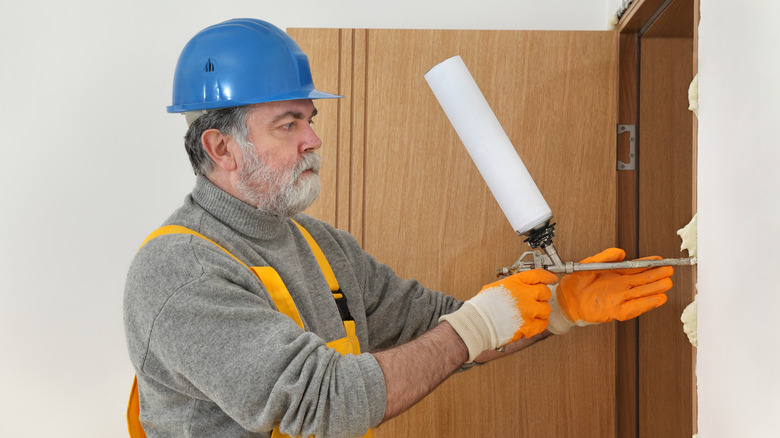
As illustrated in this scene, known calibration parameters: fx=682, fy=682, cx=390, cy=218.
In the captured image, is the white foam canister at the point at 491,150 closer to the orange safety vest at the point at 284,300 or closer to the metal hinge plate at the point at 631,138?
the orange safety vest at the point at 284,300

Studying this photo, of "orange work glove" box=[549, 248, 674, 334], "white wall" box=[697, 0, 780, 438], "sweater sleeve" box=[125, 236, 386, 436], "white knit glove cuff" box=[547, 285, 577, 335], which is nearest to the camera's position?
"white wall" box=[697, 0, 780, 438]

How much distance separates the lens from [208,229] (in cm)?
122

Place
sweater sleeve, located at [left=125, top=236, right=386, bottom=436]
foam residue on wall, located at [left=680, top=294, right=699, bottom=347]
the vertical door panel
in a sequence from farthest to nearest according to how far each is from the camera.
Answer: the vertical door panel, foam residue on wall, located at [left=680, top=294, right=699, bottom=347], sweater sleeve, located at [left=125, top=236, right=386, bottom=436]

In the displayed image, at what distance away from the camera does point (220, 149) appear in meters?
1.29

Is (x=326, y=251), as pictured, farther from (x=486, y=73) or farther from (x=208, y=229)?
(x=486, y=73)

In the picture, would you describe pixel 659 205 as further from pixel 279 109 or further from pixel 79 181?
pixel 79 181

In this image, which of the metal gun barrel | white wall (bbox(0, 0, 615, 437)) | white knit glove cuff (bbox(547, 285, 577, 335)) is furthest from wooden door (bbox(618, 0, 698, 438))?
white wall (bbox(0, 0, 615, 437))

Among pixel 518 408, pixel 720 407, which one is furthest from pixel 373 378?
pixel 518 408

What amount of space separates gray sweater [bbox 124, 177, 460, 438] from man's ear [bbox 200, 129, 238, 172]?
5cm

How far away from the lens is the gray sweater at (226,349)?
1.01 metres

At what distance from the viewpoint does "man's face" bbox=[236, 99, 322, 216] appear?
1.26 meters

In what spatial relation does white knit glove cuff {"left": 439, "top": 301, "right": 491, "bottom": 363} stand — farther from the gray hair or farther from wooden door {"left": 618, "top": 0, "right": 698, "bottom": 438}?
wooden door {"left": 618, "top": 0, "right": 698, "bottom": 438}

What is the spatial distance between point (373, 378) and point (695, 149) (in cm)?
63

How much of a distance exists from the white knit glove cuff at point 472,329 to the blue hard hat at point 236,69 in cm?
49
